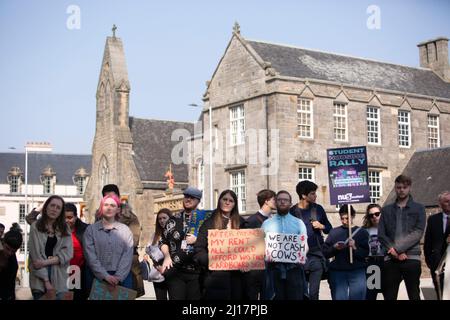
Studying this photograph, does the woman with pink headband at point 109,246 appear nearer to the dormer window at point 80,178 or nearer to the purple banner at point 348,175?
the purple banner at point 348,175

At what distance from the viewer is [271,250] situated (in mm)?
10906

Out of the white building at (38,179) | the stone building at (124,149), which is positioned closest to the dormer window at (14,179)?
the white building at (38,179)

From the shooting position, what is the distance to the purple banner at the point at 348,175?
1288 centimetres

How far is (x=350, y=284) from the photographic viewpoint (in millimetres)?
11961

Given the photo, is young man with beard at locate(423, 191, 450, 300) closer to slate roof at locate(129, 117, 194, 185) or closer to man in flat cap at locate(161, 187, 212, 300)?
man in flat cap at locate(161, 187, 212, 300)

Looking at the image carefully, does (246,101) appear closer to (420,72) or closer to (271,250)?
(420,72)

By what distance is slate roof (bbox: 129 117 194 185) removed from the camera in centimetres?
6025

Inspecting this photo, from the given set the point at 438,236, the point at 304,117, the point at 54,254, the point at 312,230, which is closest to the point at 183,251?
the point at 54,254

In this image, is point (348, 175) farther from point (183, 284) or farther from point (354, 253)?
point (183, 284)

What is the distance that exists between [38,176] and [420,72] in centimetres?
5363

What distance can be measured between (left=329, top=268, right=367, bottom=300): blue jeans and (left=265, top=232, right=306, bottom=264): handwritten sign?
140 centimetres

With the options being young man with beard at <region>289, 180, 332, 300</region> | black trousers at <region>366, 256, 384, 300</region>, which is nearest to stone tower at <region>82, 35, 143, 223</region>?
young man with beard at <region>289, 180, 332, 300</region>

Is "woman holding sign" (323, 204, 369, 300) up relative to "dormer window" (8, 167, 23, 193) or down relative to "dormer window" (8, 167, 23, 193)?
down
